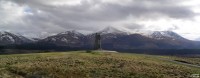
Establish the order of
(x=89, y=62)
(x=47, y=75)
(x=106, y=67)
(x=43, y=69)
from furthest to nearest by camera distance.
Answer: (x=89, y=62) < (x=106, y=67) < (x=43, y=69) < (x=47, y=75)

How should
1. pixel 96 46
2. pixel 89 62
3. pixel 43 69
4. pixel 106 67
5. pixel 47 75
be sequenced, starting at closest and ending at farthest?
pixel 47 75 → pixel 43 69 → pixel 106 67 → pixel 89 62 → pixel 96 46

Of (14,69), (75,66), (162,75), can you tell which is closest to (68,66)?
(75,66)

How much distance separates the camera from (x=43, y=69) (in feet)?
182

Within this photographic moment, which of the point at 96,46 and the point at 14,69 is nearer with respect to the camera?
the point at 14,69

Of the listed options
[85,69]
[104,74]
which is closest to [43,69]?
[85,69]

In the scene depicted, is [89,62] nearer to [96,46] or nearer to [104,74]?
[104,74]

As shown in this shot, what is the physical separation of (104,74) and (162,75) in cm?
987

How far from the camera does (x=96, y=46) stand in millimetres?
120312

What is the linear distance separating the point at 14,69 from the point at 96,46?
65561 millimetres

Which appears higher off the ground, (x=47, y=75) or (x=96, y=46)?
(x=96, y=46)

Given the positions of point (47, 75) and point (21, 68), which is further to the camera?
point (21, 68)

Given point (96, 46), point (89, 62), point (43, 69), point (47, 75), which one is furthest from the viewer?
point (96, 46)

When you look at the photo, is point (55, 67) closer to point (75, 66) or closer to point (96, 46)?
point (75, 66)

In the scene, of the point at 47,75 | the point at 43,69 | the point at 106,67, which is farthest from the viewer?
the point at 106,67
